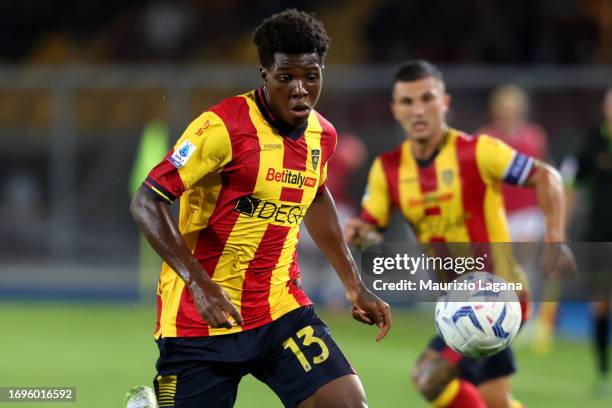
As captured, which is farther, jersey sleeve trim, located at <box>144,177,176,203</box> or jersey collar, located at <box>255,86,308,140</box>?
jersey collar, located at <box>255,86,308,140</box>

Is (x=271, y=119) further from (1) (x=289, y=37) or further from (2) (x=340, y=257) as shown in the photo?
(2) (x=340, y=257)

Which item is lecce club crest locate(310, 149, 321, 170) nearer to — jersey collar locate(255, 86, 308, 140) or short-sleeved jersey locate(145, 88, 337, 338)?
short-sleeved jersey locate(145, 88, 337, 338)

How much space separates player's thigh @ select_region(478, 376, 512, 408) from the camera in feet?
20.5

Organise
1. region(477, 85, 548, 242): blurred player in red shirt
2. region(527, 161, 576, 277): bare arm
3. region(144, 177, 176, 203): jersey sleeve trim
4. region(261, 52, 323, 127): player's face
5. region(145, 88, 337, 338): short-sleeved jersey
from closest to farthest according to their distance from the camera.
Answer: region(144, 177, 176, 203): jersey sleeve trim → region(261, 52, 323, 127): player's face → region(145, 88, 337, 338): short-sleeved jersey → region(527, 161, 576, 277): bare arm → region(477, 85, 548, 242): blurred player in red shirt

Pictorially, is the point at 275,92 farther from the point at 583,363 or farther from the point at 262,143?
the point at 583,363

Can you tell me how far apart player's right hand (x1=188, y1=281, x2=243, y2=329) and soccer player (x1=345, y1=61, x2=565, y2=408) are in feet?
6.79

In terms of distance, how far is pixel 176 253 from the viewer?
4250 millimetres

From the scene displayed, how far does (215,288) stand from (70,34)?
1638 centimetres

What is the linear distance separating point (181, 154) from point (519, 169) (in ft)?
7.80

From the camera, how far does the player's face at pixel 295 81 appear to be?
445 cm

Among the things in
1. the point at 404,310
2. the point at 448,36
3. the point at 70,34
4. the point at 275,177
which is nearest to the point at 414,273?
the point at 275,177

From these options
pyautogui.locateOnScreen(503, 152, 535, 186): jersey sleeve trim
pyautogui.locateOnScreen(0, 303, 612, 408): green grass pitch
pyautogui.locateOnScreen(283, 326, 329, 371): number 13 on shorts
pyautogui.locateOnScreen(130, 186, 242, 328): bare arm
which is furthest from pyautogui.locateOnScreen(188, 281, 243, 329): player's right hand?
pyautogui.locateOnScreen(0, 303, 612, 408): green grass pitch

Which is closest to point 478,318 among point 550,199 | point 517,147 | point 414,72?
point 550,199

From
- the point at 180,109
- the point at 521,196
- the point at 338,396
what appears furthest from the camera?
the point at 180,109
